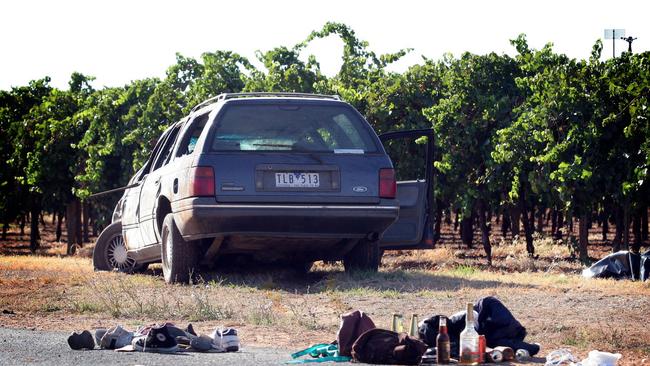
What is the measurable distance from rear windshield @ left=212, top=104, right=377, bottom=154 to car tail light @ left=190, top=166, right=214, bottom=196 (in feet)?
0.98

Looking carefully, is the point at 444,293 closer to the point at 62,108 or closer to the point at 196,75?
the point at 196,75

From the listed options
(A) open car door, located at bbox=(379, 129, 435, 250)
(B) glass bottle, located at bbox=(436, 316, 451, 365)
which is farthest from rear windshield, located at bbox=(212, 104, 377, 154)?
(B) glass bottle, located at bbox=(436, 316, 451, 365)

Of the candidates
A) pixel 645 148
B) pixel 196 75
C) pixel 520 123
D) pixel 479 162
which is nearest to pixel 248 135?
pixel 645 148

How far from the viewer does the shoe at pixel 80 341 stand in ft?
29.5

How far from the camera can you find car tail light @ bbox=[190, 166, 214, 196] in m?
12.8

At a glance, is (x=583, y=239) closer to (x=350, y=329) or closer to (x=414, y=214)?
(x=414, y=214)

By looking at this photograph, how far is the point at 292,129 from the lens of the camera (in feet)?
44.3

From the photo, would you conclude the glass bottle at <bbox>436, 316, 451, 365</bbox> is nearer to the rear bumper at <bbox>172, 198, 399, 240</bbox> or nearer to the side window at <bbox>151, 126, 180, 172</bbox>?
the rear bumper at <bbox>172, 198, 399, 240</bbox>

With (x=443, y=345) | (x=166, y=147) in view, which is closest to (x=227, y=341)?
(x=443, y=345)

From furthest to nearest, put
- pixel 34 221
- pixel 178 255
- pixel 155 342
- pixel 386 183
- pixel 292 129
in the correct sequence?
1. pixel 34 221
2. pixel 178 255
3. pixel 292 129
4. pixel 386 183
5. pixel 155 342

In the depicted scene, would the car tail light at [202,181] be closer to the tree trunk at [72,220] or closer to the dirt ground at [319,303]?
the dirt ground at [319,303]

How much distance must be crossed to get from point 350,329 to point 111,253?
1019cm

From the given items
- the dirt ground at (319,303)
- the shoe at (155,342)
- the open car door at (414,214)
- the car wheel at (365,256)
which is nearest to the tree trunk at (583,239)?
the dirt ground at (319,303)

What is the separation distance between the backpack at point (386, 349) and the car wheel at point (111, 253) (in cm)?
1014
